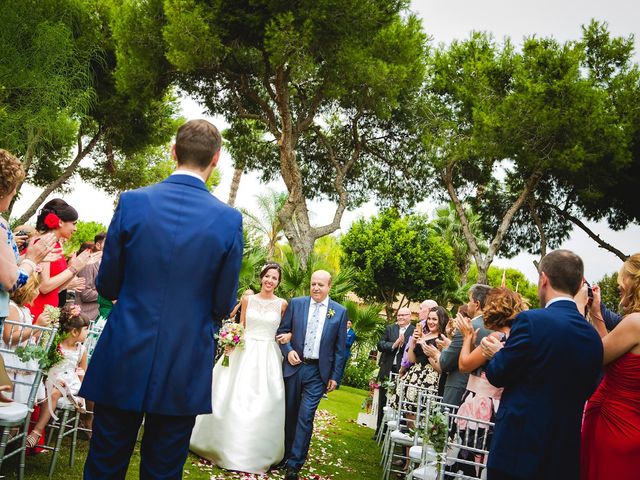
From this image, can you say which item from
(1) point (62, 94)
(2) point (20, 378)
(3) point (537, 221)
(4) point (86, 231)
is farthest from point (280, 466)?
(4) point (86, 231)

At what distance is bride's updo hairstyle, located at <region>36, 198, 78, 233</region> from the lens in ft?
16.8

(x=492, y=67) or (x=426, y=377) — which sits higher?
(x=492, y=67)

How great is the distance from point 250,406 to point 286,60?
1042 cm

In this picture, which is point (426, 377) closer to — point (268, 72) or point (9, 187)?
point (9, 187)

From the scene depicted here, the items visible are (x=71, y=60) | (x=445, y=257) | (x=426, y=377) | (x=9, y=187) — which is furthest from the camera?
(x=445, y=257)

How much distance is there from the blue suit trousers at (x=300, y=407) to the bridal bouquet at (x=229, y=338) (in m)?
0.66

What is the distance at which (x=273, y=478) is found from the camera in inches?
228

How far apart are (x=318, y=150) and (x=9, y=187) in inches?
716

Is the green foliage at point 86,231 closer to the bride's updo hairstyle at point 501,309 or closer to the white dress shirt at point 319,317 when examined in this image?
the white dress shirt at point 319,317

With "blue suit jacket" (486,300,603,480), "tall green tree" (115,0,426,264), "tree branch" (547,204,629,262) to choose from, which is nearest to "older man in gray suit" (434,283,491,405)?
"blue suit jacket" (486,300,603,480)

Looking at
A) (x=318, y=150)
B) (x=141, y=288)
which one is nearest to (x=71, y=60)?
(x=318, y=150)

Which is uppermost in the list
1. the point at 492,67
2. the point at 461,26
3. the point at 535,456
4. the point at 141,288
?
the point at 461,26

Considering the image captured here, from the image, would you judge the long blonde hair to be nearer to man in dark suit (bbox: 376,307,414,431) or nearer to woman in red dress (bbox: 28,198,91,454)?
woman in red dress (bbox: 28,198,91,454)

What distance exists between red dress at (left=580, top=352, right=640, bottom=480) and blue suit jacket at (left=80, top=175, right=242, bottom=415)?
2122mm
